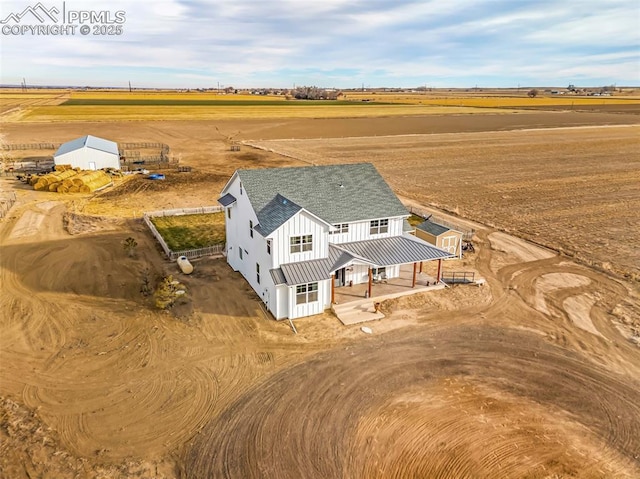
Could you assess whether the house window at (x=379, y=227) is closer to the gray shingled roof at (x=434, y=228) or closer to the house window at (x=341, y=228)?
the house window at (x=341, y=228)

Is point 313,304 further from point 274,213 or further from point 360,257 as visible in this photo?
point 274,213

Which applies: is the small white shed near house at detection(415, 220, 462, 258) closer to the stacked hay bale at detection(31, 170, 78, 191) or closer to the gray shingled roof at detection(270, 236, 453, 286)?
the gray shingled roof at detection(270, 236, 453, 286)

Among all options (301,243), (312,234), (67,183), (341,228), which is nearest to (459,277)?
(341,228)

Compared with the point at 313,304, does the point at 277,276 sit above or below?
above

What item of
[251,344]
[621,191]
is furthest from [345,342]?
[621,191]

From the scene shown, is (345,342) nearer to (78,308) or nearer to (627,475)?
(627,475)

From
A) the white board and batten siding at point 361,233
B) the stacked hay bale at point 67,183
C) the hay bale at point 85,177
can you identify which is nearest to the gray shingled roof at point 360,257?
the white board and batten siding at point 361,233
